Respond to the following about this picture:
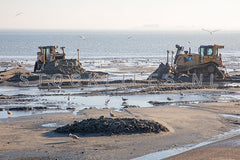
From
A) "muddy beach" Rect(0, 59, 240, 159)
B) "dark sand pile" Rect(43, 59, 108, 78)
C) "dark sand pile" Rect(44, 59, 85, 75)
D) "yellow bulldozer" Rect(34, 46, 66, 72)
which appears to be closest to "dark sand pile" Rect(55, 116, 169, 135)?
"muddy beach" Rect(0, 59, 240, 159)

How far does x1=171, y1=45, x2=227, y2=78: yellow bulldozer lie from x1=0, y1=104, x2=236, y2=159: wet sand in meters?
13.5

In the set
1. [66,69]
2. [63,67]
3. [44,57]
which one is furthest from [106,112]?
[44,57]

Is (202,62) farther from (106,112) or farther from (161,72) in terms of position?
(106,112)

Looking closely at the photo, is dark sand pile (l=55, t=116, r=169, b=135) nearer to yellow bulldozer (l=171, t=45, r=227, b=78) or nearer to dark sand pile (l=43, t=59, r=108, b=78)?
yellow bulldozer (l=171, t=45, r=227, b=78)

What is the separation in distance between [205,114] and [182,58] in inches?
547

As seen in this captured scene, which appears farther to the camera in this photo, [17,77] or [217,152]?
[17,77]

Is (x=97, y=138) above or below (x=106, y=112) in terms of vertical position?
below

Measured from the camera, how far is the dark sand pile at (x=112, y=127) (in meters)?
14.4

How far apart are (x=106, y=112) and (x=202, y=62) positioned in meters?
14.9

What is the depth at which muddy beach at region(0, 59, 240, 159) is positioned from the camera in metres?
12.8

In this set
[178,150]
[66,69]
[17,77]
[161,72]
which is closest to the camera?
[178,150]

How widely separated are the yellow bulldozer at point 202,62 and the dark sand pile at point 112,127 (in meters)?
16.6

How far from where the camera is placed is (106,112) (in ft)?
59.9

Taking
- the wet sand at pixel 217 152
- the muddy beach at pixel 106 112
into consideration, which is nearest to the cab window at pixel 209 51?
the muddy beach at pixel 106 112
